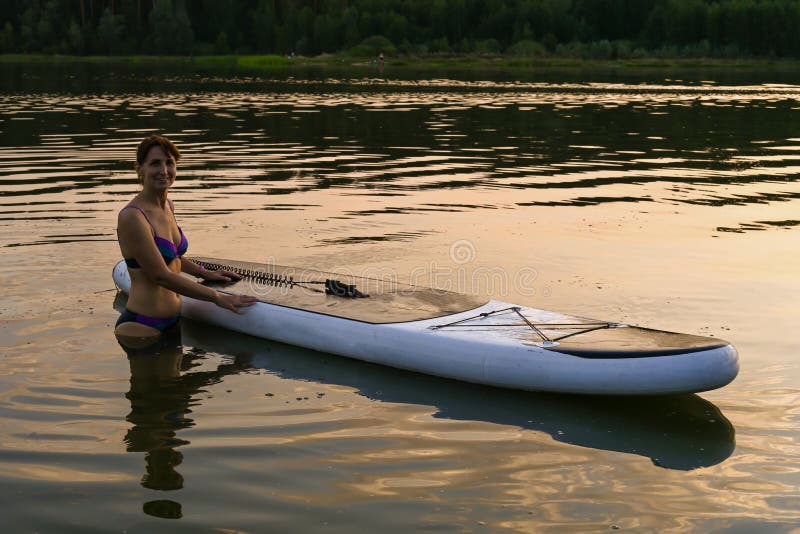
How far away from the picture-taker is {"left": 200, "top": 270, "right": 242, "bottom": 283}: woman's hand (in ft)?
29.8

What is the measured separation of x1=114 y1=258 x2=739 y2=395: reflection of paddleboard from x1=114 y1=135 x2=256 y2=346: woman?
1.70 feet

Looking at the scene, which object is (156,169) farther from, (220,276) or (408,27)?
(408,27)

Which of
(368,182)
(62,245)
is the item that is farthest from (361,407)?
(368,182)

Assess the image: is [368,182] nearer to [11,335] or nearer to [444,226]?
[444,226]

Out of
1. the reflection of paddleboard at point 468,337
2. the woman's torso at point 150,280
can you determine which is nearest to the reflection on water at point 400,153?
the reflection of paddleboard at point 468,337

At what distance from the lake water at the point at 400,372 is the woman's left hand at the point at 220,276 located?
1.67 ft

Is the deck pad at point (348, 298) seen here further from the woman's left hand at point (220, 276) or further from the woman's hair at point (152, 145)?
the woman's hair at point (152, 145)

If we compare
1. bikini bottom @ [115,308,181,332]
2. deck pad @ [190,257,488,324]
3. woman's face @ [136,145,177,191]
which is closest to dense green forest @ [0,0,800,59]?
deck pad @ [190,257,488,324]

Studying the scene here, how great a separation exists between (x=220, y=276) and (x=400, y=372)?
2292 millimetres

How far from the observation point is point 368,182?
18.0 meters

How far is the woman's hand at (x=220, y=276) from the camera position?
9.09 meters

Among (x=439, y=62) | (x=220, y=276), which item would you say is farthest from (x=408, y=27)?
(x=220, y=276)

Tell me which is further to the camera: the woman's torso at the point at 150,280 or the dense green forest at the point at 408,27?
the dense green forest at the point at 408,27

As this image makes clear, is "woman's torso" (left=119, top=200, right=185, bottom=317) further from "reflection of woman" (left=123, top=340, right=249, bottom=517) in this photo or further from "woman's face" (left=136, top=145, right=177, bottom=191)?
"reflection of woman" (left=123, top=340, right=249, bottom=517)
